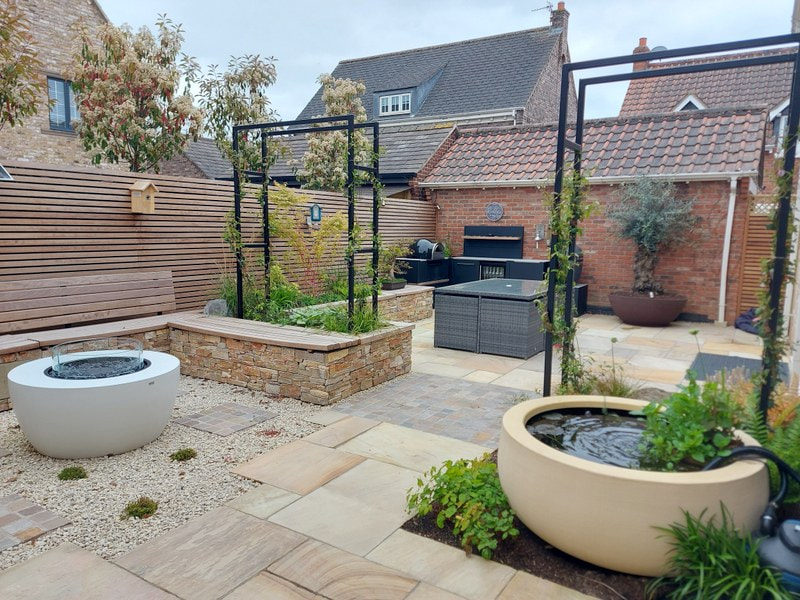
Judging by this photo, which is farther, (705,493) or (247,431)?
(247,431)

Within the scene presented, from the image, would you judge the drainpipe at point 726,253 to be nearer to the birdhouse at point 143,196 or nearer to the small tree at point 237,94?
A: the small tree at point 237,94

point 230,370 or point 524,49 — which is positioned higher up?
point 524,49

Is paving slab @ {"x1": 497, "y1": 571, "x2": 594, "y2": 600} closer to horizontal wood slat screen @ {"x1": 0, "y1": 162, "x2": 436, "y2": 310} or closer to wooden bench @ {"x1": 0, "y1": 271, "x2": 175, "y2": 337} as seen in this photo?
wooden bench @ {"x1": 0, "y1": 271, "x2": 175, "y2": 337}

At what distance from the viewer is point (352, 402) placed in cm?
486

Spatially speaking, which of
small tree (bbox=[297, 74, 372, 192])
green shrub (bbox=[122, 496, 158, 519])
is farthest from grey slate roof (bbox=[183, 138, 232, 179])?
green shrub (bbox=[122, 496, 158, 519])

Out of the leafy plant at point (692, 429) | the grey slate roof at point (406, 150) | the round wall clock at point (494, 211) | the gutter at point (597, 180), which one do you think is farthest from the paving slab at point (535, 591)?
the grey slate roof at point (406, 150)

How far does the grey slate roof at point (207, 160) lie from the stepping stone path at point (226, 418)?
12099mm

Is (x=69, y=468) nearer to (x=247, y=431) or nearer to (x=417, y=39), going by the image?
(x=247, y=431)

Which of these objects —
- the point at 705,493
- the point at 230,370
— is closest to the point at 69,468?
the point at 230,370

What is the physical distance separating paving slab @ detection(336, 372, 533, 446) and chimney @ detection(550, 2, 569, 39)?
15961mm

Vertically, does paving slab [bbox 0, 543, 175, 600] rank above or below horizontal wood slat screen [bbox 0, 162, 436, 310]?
below

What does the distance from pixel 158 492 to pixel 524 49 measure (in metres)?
18.1

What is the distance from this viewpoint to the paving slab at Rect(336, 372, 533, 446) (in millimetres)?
4211

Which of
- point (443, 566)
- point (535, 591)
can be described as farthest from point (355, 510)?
point (535, 591)
